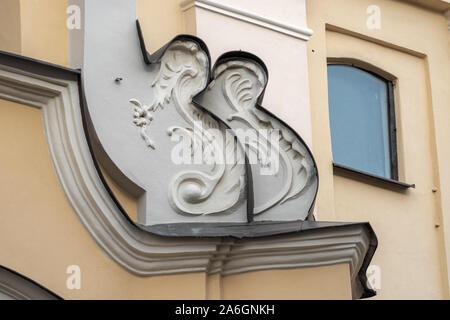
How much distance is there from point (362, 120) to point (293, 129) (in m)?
1.91

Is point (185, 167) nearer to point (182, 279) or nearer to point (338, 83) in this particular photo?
point (182, 279)

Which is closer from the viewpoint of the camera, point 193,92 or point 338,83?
point 193,92

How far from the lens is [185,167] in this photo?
680cm

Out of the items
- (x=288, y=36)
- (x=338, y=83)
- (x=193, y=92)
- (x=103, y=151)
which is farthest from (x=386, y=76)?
(x=103, y=151)

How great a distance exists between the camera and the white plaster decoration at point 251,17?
314 inches

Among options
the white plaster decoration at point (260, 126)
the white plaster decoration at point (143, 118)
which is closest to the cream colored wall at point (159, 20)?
the white plaster decoration at point (260, 126)

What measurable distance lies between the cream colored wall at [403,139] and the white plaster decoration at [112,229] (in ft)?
5.35

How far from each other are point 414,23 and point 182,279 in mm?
3908

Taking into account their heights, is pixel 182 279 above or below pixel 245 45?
below

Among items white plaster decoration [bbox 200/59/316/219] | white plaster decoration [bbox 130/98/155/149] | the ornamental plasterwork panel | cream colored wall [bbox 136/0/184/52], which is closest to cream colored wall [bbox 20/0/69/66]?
the ornamental plasterwork panel

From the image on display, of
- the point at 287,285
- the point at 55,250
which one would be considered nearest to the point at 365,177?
the point at 287,285

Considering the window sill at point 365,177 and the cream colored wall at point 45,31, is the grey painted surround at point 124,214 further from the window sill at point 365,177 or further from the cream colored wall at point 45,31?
the window sill at point 365,177

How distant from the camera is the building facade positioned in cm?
632
